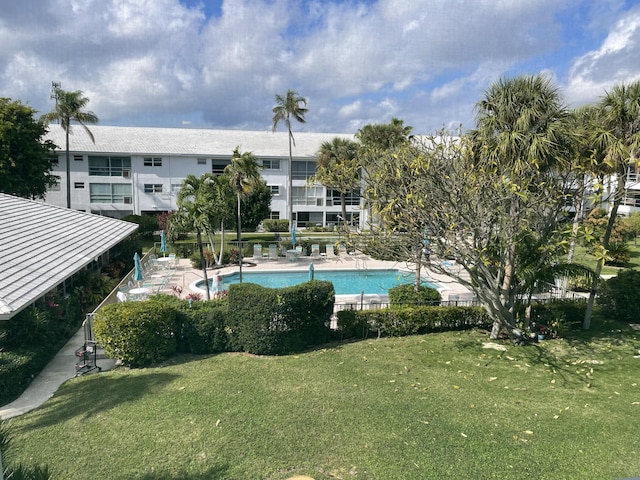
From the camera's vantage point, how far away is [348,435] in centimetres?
795

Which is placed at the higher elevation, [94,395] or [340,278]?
[340,278]

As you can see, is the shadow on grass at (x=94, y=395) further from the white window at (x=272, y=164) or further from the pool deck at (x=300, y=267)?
the white window at (x=272, y=164)

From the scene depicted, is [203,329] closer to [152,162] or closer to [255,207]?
[255,207]

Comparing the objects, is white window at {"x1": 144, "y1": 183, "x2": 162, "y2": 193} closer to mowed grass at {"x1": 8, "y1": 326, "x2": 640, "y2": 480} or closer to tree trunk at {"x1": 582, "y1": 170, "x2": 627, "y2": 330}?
mowed grass at {"x1": 8, "y1": 326, "x2": 640, "y2": 480}

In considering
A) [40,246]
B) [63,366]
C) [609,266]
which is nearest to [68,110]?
[40,246]

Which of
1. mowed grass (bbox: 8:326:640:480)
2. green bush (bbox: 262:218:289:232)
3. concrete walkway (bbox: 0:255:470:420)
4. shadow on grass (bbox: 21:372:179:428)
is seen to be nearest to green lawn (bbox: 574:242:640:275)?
concrete walkway (bbox: 0:255:470:420)

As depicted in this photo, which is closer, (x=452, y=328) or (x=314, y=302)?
(x=314, y=302)

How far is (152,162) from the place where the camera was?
4425 centimetres

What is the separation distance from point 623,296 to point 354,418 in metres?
12.0

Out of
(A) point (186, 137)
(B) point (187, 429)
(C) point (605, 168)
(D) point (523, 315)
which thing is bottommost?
(B) point (187, 429)

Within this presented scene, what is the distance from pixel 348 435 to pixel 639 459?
4705 millimetres

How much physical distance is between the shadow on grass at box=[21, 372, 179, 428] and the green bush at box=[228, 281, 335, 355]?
224 centimetres

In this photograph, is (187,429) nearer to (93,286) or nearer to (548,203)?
(548,203)

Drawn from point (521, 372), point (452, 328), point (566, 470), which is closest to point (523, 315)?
point (452, 328)
